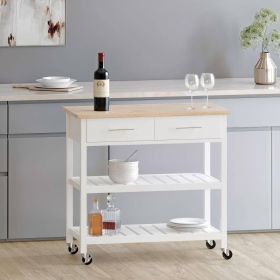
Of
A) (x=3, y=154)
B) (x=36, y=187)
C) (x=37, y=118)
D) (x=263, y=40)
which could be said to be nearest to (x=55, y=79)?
(x=37, y=118)

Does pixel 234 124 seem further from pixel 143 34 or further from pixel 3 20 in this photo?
pixel 3 20

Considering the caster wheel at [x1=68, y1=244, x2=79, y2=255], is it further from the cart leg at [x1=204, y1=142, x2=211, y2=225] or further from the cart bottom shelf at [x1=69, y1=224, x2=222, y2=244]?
the cart leg at [x1=204, y1=142, x2=211, y2=225]

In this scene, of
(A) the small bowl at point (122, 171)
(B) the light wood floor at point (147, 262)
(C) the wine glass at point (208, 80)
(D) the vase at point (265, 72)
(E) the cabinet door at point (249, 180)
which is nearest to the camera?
(B) the light wood floor at point (147, 262)

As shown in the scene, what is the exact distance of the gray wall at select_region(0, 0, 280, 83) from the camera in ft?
22.1

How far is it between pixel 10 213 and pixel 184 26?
170 centimetres

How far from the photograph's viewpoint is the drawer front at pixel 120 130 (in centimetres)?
559

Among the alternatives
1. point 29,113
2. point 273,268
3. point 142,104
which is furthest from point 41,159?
point 273,268

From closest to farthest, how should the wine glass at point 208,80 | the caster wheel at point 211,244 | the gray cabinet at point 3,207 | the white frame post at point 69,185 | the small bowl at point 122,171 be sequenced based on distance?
1. the small bowl at point 122,171
2. the wine glass at point 208,80
3. the white frame post at point 69,185
4. the caster wheel at point 211,244
5. the gray cabinet at point 3,207

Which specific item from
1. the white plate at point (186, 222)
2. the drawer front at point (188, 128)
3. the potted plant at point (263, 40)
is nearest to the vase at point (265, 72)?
the potted plant at point (263, 40)

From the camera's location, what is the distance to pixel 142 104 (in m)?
6.19

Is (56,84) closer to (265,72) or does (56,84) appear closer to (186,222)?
(186,222)

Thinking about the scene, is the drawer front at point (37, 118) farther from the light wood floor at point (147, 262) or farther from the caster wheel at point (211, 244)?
the caster wheel at point (211, 244)

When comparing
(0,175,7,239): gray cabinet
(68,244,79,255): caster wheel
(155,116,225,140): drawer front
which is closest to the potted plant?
(155,116,225,140): drawer front

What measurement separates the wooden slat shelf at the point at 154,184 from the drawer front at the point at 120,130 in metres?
0.25
